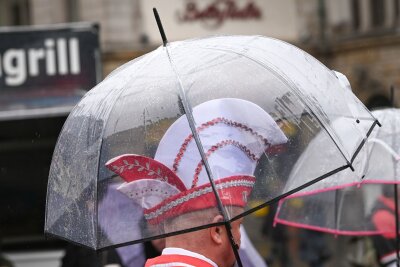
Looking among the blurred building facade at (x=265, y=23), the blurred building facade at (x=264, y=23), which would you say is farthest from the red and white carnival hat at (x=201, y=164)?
the blurred building facade at (x=265, y=23)

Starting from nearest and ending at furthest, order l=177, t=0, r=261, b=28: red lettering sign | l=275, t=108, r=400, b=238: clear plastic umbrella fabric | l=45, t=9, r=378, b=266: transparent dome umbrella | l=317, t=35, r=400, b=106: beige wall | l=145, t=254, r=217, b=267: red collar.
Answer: l=145, t=254, r=217, b=267: red collar
l=45, t=9, r=378, b=266: transparent dome umbrella
l=275, t=108, r=400, b=238: clear plastic umbrella fabric
l=317, t=35, r=400, b=106: beige wall
l=177, t=0, r=261, b=28: red lettering sign

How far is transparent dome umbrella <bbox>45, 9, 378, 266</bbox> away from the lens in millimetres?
3049

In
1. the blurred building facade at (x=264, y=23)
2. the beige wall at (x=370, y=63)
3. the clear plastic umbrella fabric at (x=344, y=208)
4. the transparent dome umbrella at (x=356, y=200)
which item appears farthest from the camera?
the blurred building facade at (x=264, y=23)

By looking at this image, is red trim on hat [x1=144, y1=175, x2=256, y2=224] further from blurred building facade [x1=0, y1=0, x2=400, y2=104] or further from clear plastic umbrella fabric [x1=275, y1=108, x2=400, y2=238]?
blurred building facade [x1=0, y1=0, x2=400, y2=104]

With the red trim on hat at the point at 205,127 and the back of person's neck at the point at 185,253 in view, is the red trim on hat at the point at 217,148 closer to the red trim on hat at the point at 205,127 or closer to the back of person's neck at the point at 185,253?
the red trim on hat at the point at 205,127

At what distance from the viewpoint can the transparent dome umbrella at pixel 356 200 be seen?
195 inches

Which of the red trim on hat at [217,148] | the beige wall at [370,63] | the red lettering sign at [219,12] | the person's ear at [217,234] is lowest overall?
the beige wall at [370,63]

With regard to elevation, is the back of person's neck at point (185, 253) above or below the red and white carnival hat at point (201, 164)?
below

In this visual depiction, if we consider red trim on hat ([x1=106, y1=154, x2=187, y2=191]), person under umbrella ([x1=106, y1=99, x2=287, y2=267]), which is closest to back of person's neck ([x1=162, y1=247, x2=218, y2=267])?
person under umbrella ([x1=106, y1=99, x2=287, y2=267])

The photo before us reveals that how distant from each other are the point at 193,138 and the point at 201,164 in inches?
3.4

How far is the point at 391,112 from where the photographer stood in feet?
17.3

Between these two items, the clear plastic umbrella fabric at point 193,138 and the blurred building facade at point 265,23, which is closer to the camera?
the clear plastic umbrella fabric at point 193,138

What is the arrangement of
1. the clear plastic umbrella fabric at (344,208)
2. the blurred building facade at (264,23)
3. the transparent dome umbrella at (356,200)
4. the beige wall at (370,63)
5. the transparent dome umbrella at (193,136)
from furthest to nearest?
1. the blurred building facade at (264,23)
2. the beige wall at (370,63)
3. the clear plastic umbrella fabric at (344,208)
4. the transparent dome umbrella at (356,200)
5. the transparent dome umbrella at (193,136)

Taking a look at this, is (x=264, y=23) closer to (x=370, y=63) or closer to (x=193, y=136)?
(x=370, y=63)
